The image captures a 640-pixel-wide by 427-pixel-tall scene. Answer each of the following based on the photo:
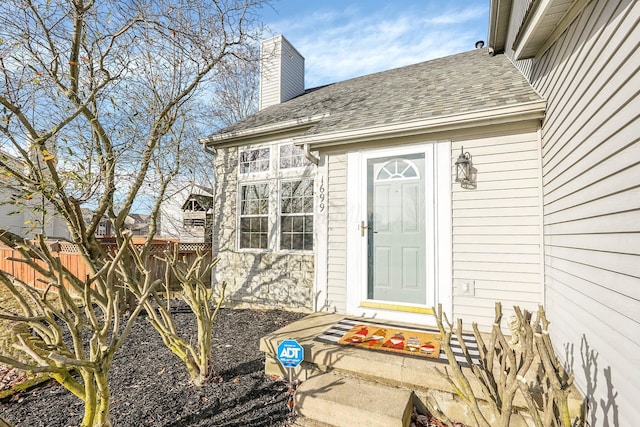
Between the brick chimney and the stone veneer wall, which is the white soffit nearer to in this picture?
the stone veneer wall

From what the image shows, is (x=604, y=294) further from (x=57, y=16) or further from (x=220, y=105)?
(x=220, y=105)

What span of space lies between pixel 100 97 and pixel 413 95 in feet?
16.8

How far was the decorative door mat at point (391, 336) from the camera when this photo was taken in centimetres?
282

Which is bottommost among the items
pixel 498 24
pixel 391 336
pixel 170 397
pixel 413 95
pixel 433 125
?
pixel 170 397

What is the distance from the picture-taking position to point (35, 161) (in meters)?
3.94

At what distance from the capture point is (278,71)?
7578 mm

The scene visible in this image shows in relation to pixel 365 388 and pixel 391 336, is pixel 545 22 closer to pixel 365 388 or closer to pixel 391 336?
pixel 391 336

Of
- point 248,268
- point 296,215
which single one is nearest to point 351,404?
point 296,215

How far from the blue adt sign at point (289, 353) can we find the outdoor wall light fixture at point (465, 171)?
105 inches

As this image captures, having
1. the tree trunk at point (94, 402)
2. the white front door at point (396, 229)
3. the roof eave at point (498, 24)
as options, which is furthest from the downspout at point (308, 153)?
the tree trunk at point (94, 402)

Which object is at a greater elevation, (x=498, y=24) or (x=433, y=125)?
(x=498, y=24)

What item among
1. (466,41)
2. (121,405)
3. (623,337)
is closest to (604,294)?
(623,337)

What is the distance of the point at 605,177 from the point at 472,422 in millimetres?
1928

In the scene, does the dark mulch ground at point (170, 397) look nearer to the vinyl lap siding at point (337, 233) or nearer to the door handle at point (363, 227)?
the vinyl lap siding at point (337, 233)
